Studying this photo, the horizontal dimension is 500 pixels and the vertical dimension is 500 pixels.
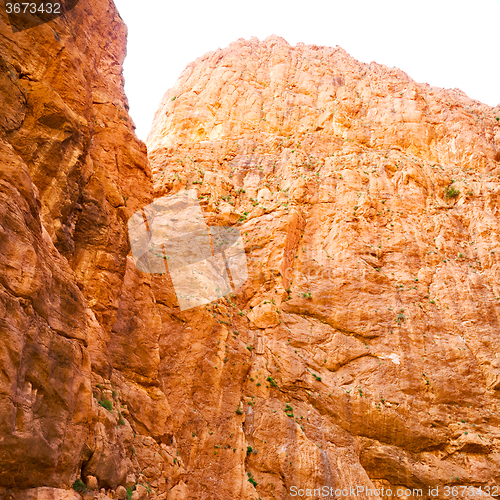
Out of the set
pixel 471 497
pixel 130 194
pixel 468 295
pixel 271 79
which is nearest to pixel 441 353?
pixel 468 295

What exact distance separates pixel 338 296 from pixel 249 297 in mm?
4315

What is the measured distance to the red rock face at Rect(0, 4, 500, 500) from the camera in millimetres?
7367

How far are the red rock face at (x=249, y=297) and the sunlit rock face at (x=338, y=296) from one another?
0.09m

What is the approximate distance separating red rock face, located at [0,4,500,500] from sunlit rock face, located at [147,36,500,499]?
93mm

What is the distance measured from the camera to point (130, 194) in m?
14.5

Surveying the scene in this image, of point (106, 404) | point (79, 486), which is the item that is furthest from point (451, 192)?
point (79, 486)

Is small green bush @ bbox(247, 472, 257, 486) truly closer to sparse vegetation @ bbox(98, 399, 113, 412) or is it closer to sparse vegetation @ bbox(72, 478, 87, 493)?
sparse vegetation @ bbox(98, 399, 113, 412)

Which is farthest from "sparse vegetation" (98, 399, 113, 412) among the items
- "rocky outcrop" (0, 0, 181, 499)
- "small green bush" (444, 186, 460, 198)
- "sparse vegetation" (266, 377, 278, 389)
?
"small green bush" (444, 186, 460, 198)

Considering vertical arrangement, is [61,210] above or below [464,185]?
below

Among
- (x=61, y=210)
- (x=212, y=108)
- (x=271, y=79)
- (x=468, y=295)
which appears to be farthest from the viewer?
(x=271, y=79)

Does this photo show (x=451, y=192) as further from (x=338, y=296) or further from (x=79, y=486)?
(x=79, y=486)

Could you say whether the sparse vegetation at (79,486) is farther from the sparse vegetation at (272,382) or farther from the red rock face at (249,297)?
the sparse vegetation at (272,382)

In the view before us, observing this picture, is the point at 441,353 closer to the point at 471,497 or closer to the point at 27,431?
the point at 471,497

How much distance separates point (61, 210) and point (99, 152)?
13.9 feet
